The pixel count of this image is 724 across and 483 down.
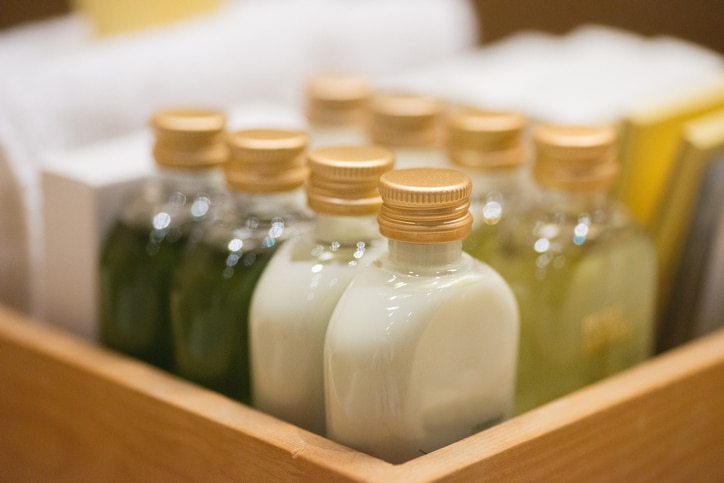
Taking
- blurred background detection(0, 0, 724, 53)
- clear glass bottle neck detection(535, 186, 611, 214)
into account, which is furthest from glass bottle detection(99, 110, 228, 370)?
blurred background detection(0, 0, 724, 53)

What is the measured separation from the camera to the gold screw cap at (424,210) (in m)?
0.40

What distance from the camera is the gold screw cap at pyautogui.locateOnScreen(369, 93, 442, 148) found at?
2.04 feet

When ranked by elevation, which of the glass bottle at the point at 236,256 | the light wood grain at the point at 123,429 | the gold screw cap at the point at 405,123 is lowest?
the light wood grain at the point at 123,429

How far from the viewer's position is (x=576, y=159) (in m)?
0.55

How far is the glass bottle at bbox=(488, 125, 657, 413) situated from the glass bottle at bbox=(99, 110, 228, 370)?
20 cm

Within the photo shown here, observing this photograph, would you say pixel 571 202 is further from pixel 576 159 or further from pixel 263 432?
pixel 263 432

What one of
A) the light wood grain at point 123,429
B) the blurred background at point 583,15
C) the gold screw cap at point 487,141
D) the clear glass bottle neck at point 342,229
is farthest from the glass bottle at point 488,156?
the blurred background at point 583,15

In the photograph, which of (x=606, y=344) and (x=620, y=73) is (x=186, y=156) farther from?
(x=620, y=73)

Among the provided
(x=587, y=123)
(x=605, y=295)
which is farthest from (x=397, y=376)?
(x=587, y=123)

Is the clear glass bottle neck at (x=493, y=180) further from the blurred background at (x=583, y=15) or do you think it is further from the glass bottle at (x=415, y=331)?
the blurred background at (x=583, y=15)

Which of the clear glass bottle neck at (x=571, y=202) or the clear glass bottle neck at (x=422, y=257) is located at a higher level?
the clear glass bottle neck at (x=422, y=257)

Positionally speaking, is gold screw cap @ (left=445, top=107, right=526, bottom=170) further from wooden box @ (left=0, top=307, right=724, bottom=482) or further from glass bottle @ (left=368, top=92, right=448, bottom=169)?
wooden box @ (left=0, top=307, right=724, bottom=482)

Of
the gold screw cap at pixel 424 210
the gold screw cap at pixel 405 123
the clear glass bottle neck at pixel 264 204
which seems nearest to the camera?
the gold screw cap at pixel 424 210

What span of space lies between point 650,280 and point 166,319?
0.34 metres
